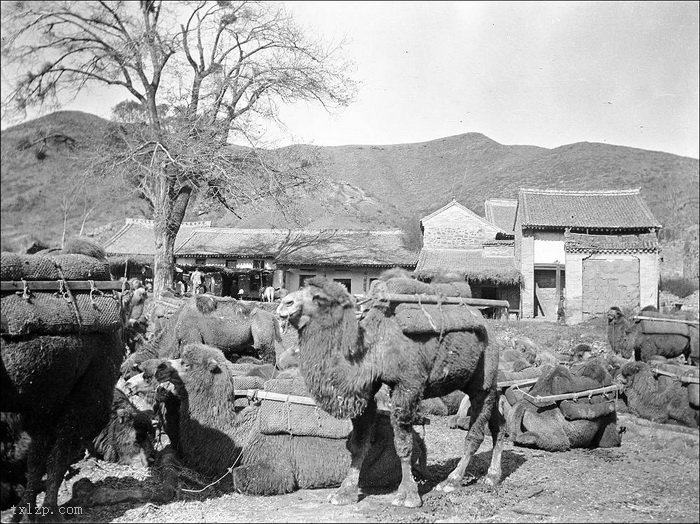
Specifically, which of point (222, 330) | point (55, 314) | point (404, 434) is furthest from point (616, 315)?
point (55, 314)

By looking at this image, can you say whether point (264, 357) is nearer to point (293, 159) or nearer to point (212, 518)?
point (212, 518)

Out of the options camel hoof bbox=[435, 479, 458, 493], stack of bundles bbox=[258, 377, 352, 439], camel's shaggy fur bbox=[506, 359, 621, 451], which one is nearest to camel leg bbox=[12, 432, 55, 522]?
stack of bundles bbox=[258, 377, 352, 439]

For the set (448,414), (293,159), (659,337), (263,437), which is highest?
(293,159)

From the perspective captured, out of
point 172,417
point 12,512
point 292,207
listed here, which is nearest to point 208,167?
point 292,207

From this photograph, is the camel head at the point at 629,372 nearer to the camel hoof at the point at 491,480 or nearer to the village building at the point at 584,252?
the camel hoof at the point at 491,480

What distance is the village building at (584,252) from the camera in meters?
31.3

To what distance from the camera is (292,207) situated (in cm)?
2391

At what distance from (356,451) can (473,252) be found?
99.8 ft

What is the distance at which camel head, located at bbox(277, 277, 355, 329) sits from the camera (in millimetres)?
4996

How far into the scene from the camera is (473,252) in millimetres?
34844

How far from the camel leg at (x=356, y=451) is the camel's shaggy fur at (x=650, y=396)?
459 centimetres

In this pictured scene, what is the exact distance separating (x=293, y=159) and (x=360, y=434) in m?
19.7

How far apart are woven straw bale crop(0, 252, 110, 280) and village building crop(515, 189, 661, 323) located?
29476mm

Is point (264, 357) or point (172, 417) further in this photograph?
point (264, 357)
